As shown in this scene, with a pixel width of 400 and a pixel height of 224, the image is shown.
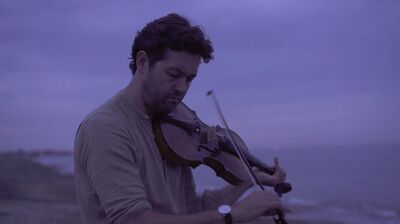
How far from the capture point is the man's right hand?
1777 millimetres

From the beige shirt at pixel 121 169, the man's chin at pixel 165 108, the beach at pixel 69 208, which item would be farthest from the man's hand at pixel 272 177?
the beach at pixel 69 208

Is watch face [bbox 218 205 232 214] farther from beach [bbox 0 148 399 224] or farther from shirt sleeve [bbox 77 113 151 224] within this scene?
beach [bbox 0 148 399 224]

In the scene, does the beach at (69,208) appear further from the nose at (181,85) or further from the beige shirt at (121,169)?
the nose at (181,85)

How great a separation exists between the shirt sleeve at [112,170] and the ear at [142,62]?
0.35 metres

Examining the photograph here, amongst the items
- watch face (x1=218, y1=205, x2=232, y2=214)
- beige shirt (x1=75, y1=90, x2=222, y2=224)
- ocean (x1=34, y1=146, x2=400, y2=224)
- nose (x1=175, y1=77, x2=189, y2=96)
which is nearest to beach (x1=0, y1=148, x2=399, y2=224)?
ocean (x1=34, y1=146, x2=400, y2=224)

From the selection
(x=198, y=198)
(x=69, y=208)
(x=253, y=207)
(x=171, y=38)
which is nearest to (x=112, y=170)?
(x=253, y=207)

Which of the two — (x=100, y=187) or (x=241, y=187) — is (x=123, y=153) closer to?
(x=100, y=187)

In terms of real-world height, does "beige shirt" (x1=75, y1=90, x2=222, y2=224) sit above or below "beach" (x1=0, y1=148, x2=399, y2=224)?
above

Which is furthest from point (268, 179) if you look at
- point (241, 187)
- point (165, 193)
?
point (165, 193)

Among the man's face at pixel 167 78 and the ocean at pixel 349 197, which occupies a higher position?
the man's face at pixel 167 78

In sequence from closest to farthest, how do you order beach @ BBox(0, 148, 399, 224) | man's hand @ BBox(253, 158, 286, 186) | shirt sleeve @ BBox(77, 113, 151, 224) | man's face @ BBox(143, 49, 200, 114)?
shirt sleeve @ BBox(77, 113, 151, 224) < man's face @ BBox(143, 49, 200, 114) < man's hand @ BBox(253, 158, 286, 186) < beach @ BBox(0, 148, 399, 224)

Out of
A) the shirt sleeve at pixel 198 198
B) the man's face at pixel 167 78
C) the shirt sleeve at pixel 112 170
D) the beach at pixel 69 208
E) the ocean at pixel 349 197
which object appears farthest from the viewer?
the ocean at pixel 349 197

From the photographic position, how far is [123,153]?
1.83 m

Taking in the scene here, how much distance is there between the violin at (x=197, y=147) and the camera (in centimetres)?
214
